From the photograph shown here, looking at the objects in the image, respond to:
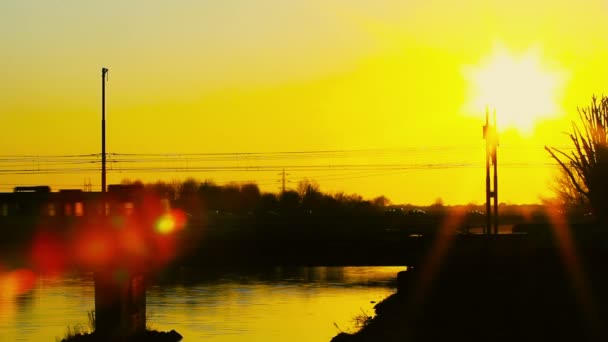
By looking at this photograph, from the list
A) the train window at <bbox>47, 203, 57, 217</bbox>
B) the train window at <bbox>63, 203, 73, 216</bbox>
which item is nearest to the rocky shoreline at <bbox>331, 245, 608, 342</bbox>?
the train window at <bbox>63, 203, 73, 216</bbox>

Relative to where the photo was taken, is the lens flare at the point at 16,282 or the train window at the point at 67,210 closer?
the train window at the point at 67,210

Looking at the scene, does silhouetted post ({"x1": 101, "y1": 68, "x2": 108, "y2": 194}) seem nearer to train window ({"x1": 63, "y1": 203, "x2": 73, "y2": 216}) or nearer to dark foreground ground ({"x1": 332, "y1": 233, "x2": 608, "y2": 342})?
train window ({"x1": 63, "y1": 203, "x2": 73, "y2": 216})

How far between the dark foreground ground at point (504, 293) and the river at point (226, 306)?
34.6 ft

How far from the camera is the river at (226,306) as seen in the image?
219 ft

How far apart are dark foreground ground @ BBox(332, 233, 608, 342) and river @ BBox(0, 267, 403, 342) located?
10.5 metres

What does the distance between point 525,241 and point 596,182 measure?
1184 centimetres

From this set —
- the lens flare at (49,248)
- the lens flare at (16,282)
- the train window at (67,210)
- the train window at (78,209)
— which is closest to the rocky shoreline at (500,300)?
the lens flare at (49,248)

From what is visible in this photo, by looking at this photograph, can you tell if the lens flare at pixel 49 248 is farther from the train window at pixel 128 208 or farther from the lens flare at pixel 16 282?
the lens flare at pixel 16 282

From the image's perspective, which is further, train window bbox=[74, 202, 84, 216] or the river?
train window bbox=[74, 202, 84, 216]

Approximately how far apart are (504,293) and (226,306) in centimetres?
4053

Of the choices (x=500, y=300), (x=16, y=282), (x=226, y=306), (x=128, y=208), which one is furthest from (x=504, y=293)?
(x=16, y=282)

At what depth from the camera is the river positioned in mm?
66688

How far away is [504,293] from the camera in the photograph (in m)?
43.9

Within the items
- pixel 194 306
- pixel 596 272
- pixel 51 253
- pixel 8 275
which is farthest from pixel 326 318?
pixel 8 275
